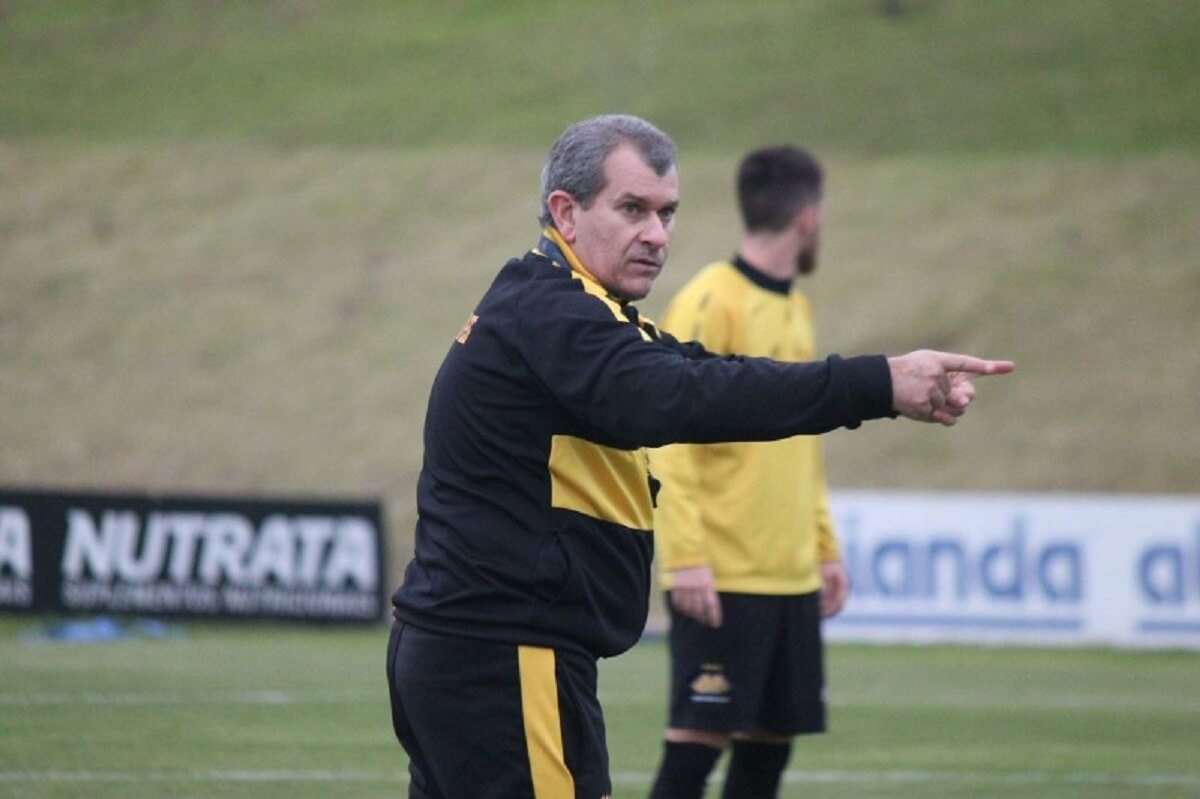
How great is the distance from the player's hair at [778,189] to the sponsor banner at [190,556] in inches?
427

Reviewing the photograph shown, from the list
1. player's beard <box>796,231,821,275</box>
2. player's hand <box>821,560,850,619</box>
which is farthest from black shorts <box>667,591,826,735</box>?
player's beard <box>796,231,821,275</box>

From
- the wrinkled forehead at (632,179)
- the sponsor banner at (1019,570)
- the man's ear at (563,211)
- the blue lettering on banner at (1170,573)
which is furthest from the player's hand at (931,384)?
the blue lettering on banner at (1170,573)

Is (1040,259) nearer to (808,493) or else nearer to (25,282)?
(25,282)

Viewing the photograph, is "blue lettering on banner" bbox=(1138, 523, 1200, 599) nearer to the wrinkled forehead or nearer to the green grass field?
the green grass field

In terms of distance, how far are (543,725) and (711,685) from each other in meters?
2.59

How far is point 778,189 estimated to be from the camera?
6.89 metres

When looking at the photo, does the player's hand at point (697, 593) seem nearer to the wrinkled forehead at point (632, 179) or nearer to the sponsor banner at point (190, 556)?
the wrinkled forehead at point (632, 179)

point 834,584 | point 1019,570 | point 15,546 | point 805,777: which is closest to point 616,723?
point 805,777

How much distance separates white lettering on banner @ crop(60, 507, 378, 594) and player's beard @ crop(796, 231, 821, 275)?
1076 cm

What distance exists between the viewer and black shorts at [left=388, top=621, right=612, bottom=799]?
393cm

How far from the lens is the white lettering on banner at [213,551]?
17.4 metres

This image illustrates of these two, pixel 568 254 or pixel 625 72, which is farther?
pixel 625 72

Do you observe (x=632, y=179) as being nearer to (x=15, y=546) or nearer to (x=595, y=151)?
(x=595, y=151)

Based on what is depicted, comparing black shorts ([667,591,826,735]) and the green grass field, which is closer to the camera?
black shorts ([667,591,826,735])
